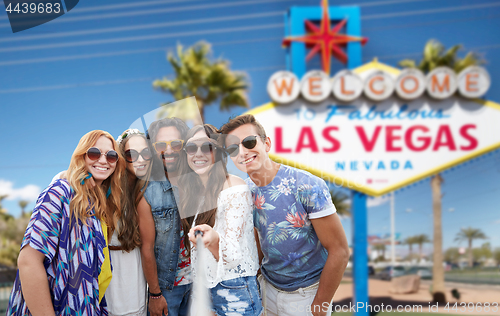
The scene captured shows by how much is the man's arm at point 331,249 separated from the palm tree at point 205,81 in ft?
44.5

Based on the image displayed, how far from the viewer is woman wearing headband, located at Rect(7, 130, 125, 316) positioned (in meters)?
1.96

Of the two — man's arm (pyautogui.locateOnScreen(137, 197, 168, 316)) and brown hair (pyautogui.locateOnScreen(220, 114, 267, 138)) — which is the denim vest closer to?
man's arm (pyautogui.locateOnScreen(137, 197, 168, 316))

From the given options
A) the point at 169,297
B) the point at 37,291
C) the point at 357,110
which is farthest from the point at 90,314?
the point at 357,110

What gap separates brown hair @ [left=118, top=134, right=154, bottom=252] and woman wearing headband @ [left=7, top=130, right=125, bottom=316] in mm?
93

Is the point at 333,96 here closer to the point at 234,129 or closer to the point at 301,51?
the point at 301,51

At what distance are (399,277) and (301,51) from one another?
1147cm

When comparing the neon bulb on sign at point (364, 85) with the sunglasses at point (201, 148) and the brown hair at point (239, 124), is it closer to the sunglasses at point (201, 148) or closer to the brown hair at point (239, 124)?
the brown hair at point (239, 124)

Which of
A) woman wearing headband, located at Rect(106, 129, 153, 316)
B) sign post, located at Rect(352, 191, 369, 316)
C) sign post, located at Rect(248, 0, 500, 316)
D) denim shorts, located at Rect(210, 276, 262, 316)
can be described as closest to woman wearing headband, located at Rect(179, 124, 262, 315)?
denim shorts, located at Rect(210, 276, 262, 316)

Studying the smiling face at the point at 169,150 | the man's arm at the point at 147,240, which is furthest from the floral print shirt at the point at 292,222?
the man's arm at the point at 147,240

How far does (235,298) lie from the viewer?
2.12 meters

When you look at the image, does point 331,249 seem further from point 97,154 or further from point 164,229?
point 97,154

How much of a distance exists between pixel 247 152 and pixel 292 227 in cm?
66

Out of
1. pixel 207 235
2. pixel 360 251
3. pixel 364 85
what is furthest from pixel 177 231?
pixel 364 85

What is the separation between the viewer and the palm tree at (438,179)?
1407 centimetres
